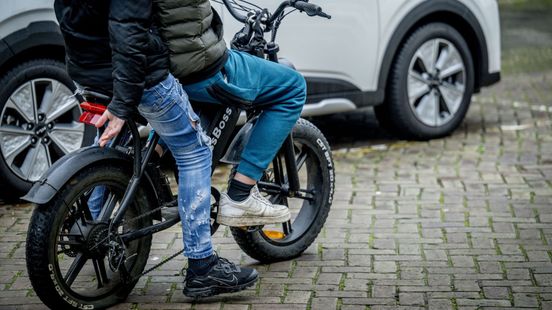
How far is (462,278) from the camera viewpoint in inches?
207

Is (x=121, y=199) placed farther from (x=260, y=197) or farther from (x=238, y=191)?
(x=260, y=197)

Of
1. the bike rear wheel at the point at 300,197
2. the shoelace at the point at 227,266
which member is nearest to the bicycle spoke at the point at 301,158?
the bike rear wheel at the point at 300,197

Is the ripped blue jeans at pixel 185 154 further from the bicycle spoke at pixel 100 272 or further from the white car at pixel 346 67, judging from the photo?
the white car at pixel 346 67

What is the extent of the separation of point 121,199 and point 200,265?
470 mm

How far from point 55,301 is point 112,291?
1.19 feet

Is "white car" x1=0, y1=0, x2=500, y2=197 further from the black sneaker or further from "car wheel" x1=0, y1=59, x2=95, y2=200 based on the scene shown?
the black sneaker

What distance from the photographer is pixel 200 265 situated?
483 cm

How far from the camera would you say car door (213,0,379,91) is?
23.7ft

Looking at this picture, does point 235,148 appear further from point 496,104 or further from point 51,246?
point 496,104

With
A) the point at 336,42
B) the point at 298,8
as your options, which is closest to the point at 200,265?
the point at 298,8

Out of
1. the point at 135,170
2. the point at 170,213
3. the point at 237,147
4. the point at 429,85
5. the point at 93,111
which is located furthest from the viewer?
the point at 429,85

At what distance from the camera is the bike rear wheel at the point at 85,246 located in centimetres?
440

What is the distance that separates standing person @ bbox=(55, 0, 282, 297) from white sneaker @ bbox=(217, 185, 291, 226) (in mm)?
189

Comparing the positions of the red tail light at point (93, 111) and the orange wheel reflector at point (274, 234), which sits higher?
the red tail light at point (93, 111)
